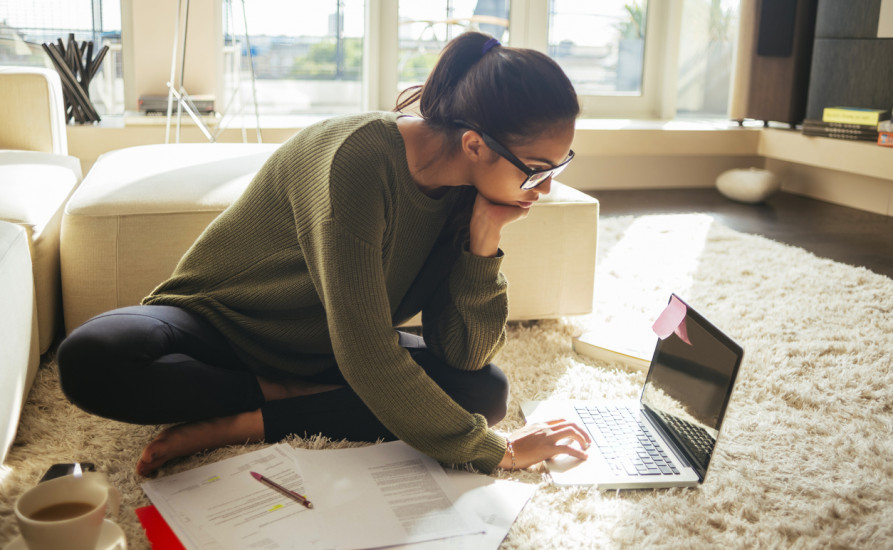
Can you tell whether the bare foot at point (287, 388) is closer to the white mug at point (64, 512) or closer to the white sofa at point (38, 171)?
the white mug at point (64, 512)

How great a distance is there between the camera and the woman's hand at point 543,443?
127cm

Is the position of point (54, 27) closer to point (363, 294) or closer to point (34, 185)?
point (34, 185)

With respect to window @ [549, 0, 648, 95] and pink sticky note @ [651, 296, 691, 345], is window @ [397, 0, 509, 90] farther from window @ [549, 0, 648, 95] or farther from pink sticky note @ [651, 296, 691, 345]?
pink sticky note @ [651, 296, 691, 345]

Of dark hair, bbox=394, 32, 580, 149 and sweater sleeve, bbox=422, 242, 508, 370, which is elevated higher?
dark hair, bbox=394, 32, 580, 149

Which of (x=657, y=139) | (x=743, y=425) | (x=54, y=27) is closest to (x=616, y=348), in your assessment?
(x=743, y=425)

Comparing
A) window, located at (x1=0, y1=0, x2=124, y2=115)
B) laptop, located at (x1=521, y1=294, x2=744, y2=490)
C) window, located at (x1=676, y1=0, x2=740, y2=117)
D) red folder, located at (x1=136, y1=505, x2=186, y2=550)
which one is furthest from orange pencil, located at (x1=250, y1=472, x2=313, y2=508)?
window, located at (x1=676, y1=0, x2=740, y2=117)

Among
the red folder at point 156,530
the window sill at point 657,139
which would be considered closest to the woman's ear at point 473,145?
the red folder at point 156,530

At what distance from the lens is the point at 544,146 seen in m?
1.08

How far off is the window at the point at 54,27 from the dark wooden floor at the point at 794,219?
8.09ft

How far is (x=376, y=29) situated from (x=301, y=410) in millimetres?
3184

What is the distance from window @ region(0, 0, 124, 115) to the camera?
11.8 feet

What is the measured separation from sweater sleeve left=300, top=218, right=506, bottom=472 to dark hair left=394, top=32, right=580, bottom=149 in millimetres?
232

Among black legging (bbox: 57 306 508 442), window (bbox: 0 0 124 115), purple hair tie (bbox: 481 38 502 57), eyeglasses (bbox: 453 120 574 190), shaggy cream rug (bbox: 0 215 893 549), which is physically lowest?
shaggy cream rug (bbox: 0 215 893 549)

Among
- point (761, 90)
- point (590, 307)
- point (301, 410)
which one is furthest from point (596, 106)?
point (301, 410)
